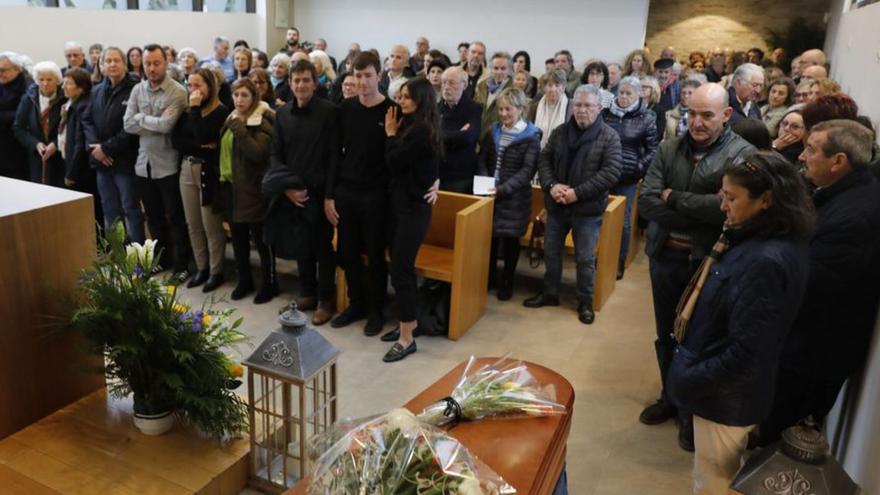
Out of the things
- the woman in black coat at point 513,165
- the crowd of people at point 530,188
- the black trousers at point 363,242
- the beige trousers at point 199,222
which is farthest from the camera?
the beige trousers at point 199,222

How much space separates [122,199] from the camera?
5.09 meters

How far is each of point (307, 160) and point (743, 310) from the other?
9.06 feet

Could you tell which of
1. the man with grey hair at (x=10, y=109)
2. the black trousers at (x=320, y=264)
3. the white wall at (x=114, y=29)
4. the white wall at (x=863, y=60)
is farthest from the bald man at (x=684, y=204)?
the white wall at (x=114, y=29)

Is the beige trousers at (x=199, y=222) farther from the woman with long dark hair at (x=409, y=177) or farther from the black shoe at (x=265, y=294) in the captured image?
the woman with long dark hair at (x=409, y=177)

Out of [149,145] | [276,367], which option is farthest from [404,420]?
[149,145]

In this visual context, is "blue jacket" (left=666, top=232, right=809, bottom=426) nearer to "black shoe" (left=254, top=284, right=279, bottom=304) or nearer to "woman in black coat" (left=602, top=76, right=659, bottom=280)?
"woman in black coat" (left=602, top=76, right=659, bottom=280)

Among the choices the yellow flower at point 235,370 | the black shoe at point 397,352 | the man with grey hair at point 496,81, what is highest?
the man with grey hair at point 496,81

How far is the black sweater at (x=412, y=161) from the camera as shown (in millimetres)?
3654

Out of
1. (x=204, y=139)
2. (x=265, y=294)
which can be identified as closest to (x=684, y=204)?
(x=265, y=294)

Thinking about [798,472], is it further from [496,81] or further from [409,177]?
[496,81]

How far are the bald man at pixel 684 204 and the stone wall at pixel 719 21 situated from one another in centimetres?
997

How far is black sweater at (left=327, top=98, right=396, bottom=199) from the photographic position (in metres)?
3.89

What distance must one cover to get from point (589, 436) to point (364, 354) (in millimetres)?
1396

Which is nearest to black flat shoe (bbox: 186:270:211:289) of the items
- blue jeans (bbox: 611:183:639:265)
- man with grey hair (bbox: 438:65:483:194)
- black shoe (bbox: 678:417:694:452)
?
man with grey hair (bbox: 438:65:483:194)
